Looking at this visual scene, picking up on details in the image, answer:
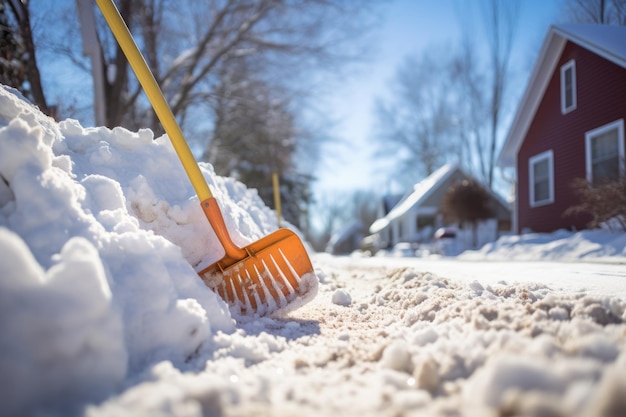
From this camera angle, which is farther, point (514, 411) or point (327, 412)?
point (327, 412)

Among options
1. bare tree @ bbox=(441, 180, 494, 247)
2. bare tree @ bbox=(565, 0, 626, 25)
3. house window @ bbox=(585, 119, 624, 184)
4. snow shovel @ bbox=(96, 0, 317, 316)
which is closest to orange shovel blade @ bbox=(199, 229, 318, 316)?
snow shovel @ bbox=(96, 0, 317, 316)

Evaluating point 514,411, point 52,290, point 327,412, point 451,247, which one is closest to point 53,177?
point 52,290

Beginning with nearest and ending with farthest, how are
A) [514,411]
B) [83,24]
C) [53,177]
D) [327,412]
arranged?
1. [514,411]
2. [327,412]
3. [53,177]
4. [83,24]

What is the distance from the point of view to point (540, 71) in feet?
33.8

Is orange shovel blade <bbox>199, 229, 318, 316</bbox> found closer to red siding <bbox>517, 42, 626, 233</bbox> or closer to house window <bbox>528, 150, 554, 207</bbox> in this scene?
red siding <bbox>517, 42, 626, 233</bbox>

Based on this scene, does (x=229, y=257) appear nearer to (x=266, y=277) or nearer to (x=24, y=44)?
(x=266, y=277)

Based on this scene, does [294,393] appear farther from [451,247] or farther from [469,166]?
[469,166]

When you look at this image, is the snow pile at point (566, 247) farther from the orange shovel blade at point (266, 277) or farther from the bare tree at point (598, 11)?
the bare tree at point (598, 11)

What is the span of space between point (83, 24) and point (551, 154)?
34.0ft

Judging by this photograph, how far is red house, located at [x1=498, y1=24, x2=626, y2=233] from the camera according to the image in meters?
7.88

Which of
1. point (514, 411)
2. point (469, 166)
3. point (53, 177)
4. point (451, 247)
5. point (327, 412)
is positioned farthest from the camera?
point (469, 166)

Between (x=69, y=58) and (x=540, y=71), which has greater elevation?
(x=540, y=71)

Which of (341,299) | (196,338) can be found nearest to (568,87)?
(341,299)

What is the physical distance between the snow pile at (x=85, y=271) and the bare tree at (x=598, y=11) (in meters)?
11.0
